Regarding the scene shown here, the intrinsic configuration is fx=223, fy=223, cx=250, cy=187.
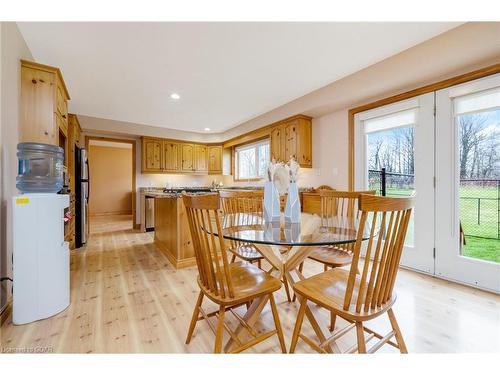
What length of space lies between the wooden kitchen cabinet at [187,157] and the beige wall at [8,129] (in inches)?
145

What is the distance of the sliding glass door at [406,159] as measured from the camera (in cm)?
251

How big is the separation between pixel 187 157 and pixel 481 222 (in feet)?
17.7

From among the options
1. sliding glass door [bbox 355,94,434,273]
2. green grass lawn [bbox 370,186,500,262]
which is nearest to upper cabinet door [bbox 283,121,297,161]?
sliding glass door [bbox 355,94,434,273]

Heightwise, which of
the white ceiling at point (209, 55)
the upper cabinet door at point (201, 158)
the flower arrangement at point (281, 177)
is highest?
the white ceiling at point (209, 55)

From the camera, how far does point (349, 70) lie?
2.71 m

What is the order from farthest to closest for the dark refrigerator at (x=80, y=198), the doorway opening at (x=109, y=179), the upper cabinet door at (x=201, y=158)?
the doorway opening at (x=109, y=179), the upper cabinet door at (x=201, y=158), the dark refrigerator at (x=80, y=198)

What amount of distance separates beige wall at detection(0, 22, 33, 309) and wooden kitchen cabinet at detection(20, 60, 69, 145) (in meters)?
0.10

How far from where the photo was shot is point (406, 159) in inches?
109

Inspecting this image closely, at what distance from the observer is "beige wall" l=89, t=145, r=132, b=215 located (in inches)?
290

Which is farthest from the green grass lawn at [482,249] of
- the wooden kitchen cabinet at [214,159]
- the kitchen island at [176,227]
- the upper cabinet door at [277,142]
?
the wooden kitchen cabinet at [214,159]

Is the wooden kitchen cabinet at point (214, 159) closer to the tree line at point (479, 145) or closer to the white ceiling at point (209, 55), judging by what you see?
the white ceiling at point (209, 55)

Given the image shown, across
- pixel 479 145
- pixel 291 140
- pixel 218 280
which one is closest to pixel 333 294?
pixel 218 280

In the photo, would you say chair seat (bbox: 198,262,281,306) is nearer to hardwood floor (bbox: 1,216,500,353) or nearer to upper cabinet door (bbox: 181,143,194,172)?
hardwood floor (bbox: 1,216,500,353)
